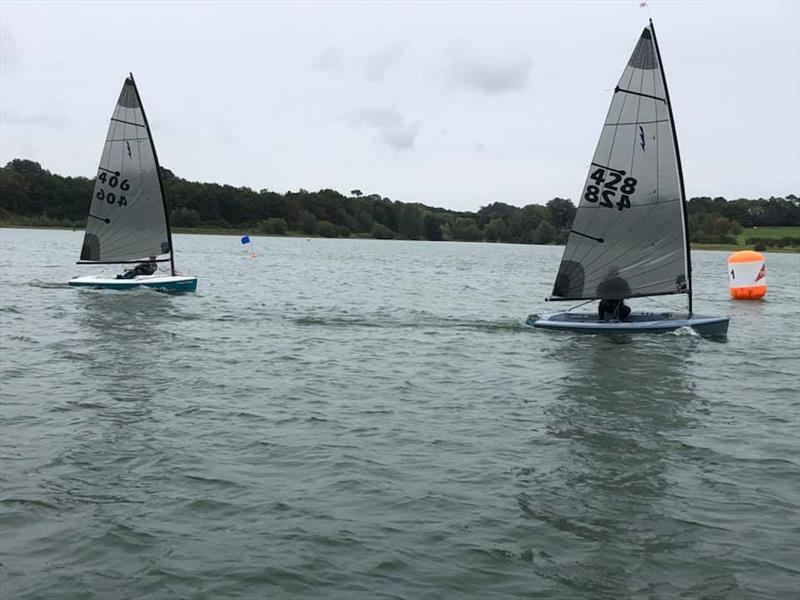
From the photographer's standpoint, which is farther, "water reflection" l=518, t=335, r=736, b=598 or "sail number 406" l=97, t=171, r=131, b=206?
"sail number 406" l=97, t=171, r=131, b=206

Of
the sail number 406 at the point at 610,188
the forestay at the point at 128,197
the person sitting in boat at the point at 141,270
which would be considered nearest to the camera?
the sail number 406 at the point at 610,188

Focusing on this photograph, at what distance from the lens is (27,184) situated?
172625 mm

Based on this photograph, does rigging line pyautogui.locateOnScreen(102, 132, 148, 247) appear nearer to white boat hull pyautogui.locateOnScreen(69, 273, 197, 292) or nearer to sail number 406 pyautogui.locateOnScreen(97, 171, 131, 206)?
sail number 406 pyautogui.locateOnScreen(97, 171, 131, 206)

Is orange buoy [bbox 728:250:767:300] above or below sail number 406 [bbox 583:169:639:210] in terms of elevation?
below

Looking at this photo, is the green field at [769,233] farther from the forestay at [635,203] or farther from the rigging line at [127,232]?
the forestay at [635,203]

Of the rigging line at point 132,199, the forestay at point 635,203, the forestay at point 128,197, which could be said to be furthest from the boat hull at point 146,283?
the forestay at point 635,203

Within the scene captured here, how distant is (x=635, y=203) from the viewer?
2255cm

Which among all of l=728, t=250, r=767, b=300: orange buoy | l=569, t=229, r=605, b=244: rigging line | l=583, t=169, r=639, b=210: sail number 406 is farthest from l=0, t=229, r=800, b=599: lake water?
l=728, t=250, r=767, b=300: orange buoy

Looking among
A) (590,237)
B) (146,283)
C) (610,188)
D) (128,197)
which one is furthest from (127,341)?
(128,197)

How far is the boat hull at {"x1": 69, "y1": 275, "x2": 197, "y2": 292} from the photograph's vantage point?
31.1 metres

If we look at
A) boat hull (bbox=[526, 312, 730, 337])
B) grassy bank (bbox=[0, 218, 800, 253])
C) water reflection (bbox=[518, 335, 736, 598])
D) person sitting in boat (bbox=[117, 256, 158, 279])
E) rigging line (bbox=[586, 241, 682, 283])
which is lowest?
water reflection (bbox=[518, 335, 736, 598])

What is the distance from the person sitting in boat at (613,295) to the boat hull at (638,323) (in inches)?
10.5

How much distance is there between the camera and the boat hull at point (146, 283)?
31094 mm

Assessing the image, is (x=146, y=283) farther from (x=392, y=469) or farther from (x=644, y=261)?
(x=392, y=469)
